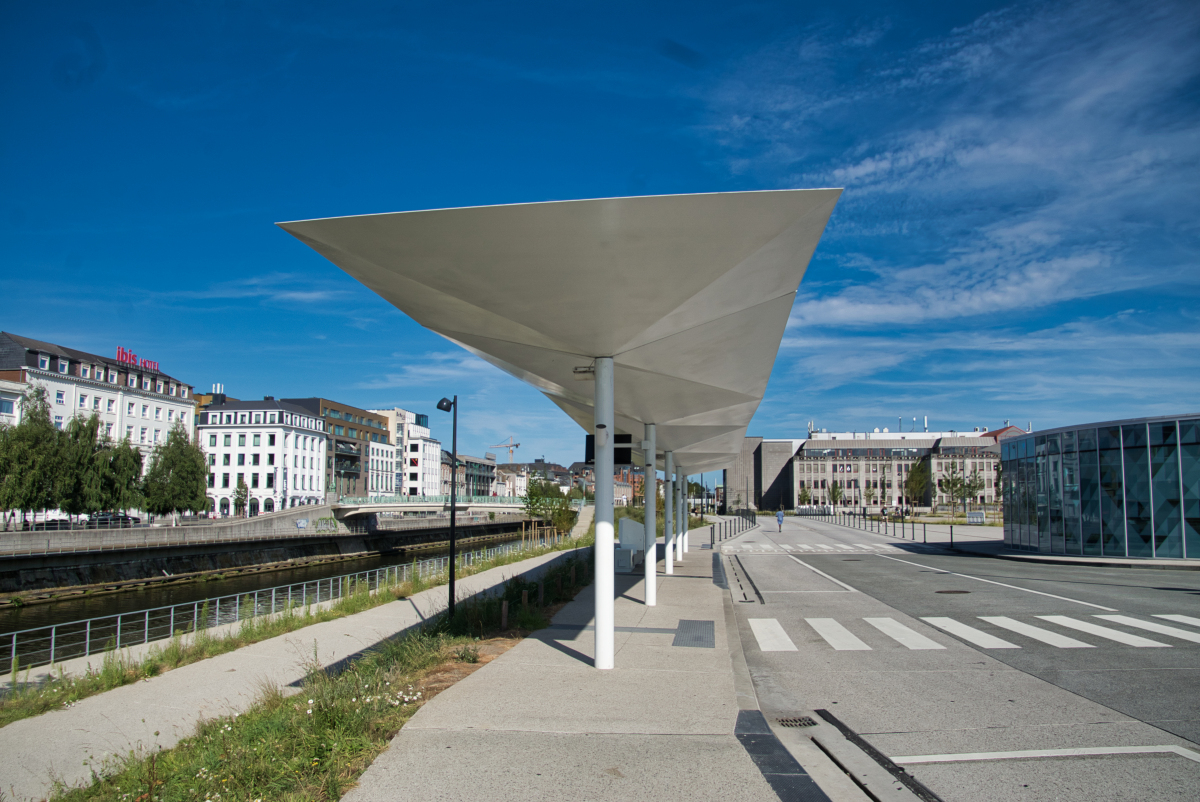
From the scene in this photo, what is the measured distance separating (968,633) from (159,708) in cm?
1214

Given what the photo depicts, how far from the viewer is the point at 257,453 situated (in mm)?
85375

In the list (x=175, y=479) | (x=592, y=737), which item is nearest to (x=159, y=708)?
(x=592, y=737)

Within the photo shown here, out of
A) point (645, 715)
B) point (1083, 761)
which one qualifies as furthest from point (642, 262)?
point (1083, 761)

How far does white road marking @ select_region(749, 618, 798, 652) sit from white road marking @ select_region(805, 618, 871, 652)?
64cm

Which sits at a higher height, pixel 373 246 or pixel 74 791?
pixel 373 246

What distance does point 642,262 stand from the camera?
783 cm

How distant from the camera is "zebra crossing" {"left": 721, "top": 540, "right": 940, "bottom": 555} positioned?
3312 cm

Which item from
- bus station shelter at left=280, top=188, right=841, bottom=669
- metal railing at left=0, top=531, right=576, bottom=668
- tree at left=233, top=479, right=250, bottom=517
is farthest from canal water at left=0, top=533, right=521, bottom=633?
tree at left=233, top=479, right=250, bottom=517

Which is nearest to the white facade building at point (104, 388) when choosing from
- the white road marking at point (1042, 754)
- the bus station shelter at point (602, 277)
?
the bus station shelter at point (602, 277)

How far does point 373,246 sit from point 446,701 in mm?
4875

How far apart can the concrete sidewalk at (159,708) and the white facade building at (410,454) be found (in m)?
111

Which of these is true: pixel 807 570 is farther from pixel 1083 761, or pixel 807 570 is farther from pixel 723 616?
pixel 1083 761

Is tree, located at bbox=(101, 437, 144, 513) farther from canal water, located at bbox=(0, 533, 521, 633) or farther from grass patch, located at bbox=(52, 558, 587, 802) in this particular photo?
grass patch, located at bbox=(52, 558, 587, 802)

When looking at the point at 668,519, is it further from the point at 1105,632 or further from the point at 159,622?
the point at 159,622
